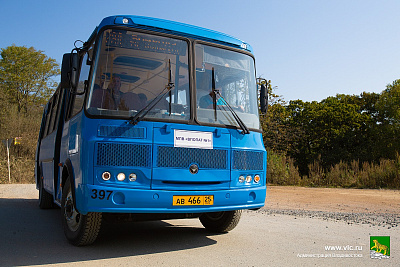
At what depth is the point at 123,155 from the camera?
5406 mm

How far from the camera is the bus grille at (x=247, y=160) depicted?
611 centimetres

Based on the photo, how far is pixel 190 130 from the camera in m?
5.82

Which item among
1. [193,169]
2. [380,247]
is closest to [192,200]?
[193,169]

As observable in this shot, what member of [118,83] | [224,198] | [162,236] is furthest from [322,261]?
[118,83]

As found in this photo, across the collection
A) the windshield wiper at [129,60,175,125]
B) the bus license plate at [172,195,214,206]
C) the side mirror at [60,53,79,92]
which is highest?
the side mirror at [60,53,79,92]

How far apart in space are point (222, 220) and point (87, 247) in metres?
2.40

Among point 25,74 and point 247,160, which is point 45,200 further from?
point 25,74

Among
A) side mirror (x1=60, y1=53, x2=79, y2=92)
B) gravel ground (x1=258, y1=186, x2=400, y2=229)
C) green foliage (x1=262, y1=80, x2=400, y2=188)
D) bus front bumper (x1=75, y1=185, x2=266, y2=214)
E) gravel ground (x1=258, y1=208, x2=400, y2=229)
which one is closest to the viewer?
bus front bumper (x1=75, y1=185, x2=266, y2=214)

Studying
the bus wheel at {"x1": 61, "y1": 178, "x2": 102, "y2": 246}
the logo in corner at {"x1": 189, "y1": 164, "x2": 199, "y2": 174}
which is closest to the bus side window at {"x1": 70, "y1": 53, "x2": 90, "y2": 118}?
the bus wheel at {"x1": 61, "y1": 178, "x2": 102, "y2": 246}

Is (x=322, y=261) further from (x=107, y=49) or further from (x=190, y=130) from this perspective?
(x=107, y=49)

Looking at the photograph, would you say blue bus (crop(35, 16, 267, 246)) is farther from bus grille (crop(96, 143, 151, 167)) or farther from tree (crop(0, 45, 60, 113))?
tree (crop(0, 45, 60, 113))

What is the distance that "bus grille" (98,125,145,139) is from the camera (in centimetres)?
542

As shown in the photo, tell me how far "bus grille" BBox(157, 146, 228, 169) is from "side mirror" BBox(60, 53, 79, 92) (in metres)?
1.58

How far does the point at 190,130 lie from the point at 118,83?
3.85 ft
